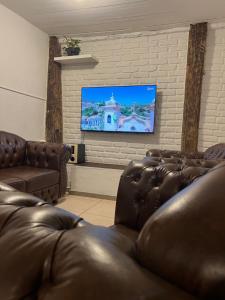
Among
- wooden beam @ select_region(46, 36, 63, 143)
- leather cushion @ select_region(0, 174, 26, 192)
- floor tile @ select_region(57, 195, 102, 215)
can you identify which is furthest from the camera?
wooden beam @ select_region(46, 36, 63, 143)

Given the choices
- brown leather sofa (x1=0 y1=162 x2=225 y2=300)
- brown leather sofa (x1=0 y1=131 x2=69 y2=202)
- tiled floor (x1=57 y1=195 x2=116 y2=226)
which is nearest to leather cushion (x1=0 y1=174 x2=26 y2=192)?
brown leather sofa (x1=0 y1=131 x2=69 y2=202)

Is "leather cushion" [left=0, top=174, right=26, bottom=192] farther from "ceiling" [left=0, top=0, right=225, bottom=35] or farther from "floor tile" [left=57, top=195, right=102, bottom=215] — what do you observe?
"ceiling" [left=0, top=0, right=225, bottom=35]

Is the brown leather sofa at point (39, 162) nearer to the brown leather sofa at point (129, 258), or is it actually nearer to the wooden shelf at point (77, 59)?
the wooden shelf at point (77, 59)

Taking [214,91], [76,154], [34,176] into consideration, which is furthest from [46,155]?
[214,91]

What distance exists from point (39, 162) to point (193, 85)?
92.7 inches

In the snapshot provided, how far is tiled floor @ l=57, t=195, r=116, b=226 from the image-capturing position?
8.33 ft

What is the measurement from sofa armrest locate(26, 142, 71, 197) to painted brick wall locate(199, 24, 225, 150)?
197 cm

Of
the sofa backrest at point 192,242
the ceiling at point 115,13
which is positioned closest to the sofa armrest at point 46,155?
the ceiling at point 115,13

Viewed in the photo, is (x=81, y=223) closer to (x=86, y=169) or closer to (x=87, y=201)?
(x=87, y=201)

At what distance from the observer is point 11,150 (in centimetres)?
300

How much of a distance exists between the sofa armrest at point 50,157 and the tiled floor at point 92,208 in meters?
0.21

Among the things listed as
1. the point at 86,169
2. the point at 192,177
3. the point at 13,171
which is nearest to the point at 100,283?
the point at 192,177

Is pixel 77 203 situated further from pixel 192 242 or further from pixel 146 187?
pixel 192 242

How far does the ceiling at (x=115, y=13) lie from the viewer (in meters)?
2.87
